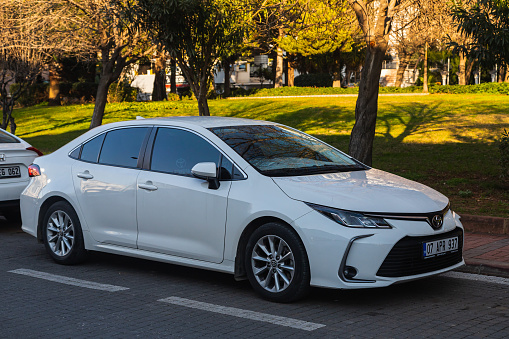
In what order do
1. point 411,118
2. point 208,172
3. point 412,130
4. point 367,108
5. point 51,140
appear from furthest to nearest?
1. point 51,140
2. point 411,118
3. point 412,130
4. point 367,108
5. point 208,172

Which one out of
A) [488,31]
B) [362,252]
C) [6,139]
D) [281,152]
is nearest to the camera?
[362,252]

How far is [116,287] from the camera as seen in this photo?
675 centimetres

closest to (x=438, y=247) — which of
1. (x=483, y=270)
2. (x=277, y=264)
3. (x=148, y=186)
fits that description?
(x=277, y=264)

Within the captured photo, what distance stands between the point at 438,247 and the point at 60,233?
13.4 ft

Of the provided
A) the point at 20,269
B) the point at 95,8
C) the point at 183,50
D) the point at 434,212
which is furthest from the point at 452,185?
the point at 95,8

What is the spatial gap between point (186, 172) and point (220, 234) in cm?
75

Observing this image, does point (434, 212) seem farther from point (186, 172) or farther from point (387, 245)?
point (186, 172)

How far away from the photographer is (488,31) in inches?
412

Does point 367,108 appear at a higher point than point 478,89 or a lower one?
higher

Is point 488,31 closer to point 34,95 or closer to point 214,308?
point 214,308

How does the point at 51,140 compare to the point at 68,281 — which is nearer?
the point at 68,281

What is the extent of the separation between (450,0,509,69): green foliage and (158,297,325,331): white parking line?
647 cm

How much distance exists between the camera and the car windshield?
253 inches

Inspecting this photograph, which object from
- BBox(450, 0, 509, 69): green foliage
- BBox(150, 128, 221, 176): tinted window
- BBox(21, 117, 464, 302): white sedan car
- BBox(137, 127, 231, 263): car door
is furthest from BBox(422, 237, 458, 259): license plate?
BBox(450, 0, 509, 69): green foliage
